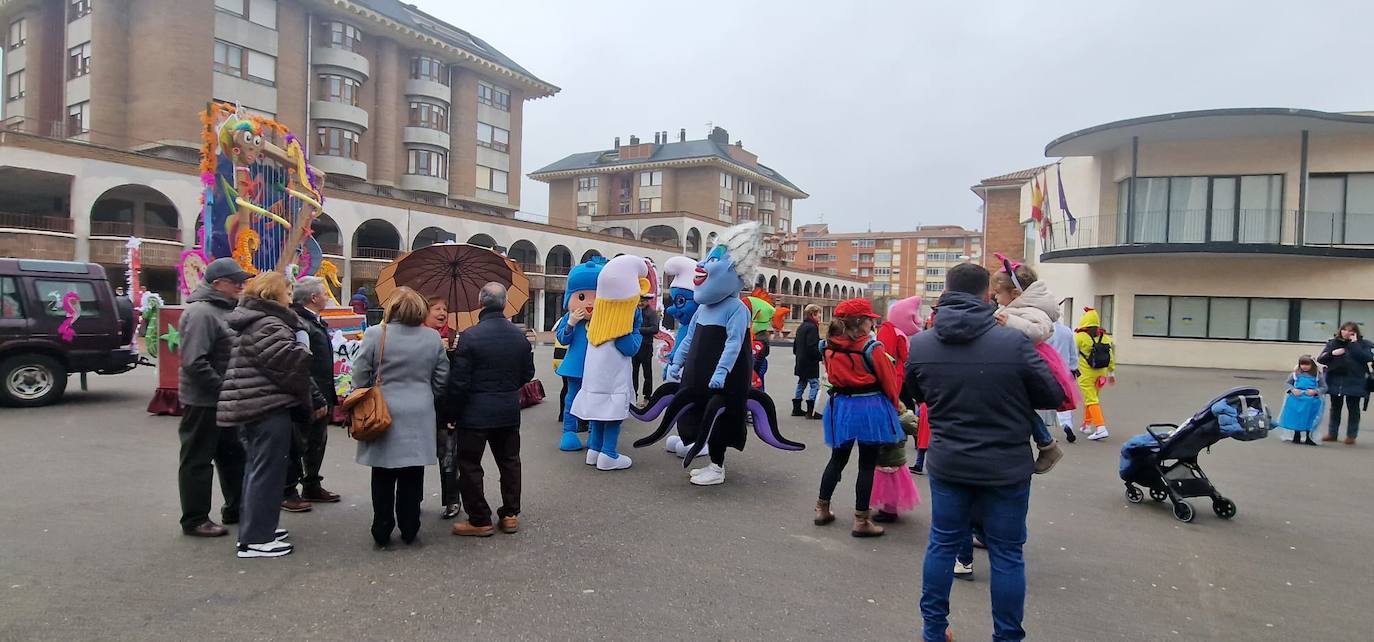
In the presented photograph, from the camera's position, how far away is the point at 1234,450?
8.88 metres

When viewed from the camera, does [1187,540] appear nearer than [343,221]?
Yes

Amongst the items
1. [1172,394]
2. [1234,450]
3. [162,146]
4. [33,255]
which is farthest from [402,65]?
[1234,450]

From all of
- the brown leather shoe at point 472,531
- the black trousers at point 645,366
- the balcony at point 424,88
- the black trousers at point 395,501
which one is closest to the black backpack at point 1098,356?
the black trousers at point 645,366

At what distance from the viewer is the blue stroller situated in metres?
5.54

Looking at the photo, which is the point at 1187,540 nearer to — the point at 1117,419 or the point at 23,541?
Result: the point at 1117,419

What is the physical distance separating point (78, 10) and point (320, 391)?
124 feet

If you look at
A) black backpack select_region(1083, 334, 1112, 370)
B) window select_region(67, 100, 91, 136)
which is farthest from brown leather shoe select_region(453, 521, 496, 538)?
window select_region(67, 100, 91, 136)

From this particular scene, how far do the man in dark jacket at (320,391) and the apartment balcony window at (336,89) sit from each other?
116 feet

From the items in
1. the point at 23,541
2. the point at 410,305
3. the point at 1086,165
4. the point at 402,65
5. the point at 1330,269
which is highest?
the point at 402,65

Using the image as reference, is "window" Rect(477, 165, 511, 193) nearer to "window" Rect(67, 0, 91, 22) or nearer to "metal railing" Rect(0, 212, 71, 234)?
"window" Rect(67, 0, 91, 22)

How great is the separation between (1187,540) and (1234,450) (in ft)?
15.4

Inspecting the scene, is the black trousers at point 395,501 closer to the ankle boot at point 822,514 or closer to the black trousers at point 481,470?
the black trousers at point 481,470

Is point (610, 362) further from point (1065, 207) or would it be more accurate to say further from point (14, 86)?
point (14, 86)

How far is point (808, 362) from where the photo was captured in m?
10.5
